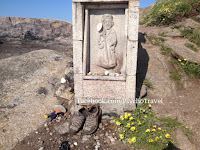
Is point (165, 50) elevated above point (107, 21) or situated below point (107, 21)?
below

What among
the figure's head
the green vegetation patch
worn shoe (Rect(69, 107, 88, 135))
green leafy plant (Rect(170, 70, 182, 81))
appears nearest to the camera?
worn shoe (Rect(69, 107, 88, 135))

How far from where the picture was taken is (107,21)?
3.75 m

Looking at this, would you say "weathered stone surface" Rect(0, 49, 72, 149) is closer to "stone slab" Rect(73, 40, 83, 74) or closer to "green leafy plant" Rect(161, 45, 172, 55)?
"stone slab" Rect(73, 40, 83, 74)

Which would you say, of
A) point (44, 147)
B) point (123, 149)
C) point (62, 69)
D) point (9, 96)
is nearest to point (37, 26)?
point (62, 69)

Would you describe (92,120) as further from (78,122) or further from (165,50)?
(165,50)

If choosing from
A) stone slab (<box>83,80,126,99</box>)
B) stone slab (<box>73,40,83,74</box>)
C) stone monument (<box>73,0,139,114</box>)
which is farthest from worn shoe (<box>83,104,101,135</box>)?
stone slab (<box>73,40,83,74</box>)

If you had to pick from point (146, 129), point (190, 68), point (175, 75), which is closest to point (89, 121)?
point (146, 129)

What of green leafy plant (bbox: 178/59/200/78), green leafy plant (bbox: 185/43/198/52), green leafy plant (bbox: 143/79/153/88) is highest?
green leafy plant (bbox: 185/43/198/52)

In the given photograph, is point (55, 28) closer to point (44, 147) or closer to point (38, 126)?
point (38, 126)

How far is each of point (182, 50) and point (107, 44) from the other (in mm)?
3603

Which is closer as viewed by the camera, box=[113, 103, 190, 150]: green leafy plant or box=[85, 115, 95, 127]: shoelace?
box=[113, 103, 190, 150]: green leafy plant

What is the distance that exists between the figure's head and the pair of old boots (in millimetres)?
1977

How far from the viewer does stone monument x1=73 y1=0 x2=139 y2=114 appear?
11.9 ft

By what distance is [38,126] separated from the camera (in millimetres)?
3680
